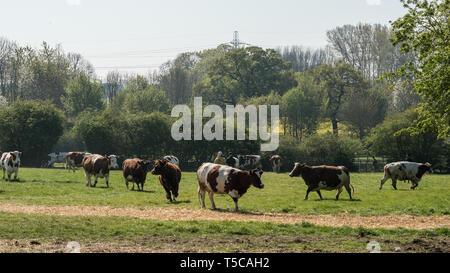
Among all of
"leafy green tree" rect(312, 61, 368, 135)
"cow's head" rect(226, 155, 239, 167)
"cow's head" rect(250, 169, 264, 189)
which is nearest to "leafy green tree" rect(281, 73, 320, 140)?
"leafy green tree" rect(312, 61, 368, 135)

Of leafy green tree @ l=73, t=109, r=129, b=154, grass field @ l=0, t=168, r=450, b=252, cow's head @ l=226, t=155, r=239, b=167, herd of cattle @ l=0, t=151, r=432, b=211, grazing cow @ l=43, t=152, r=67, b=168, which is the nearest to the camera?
grass field @ l=0, t=168, r=450, b=252

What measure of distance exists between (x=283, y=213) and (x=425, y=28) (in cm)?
944

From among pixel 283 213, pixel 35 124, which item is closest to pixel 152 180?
pixel 283 213

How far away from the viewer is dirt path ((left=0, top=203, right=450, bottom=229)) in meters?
17.7

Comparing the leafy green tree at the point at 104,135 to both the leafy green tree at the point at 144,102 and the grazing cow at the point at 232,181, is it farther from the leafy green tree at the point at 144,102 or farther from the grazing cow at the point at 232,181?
the grazing cow at the point at 232,181

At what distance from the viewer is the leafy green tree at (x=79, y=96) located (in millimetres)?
95562

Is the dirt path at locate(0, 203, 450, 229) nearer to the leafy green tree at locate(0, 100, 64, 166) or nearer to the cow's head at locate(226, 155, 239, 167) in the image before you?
the cow's head at locate(226, 155, 239, 167)

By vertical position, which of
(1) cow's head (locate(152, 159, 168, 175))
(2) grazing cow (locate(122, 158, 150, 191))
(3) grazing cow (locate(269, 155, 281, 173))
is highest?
(1) cow's head (locate(152, 159, 168, 175))

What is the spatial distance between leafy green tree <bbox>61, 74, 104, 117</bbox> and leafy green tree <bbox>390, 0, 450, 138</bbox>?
263 feet

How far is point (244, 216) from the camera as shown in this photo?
750 inches

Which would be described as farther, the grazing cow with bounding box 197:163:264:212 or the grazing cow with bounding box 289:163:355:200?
the grazing cow with bounding box 289:163:355:200

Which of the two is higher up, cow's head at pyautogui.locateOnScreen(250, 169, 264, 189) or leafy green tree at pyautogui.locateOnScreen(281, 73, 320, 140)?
leafy green tree at pyautogui.locateOnScreen(281, 73, 320, 140)

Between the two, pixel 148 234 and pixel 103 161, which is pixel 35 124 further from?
pixel 148 234

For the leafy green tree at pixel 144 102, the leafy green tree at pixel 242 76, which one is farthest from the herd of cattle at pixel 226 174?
the leafy green tree at pixel 242 76
